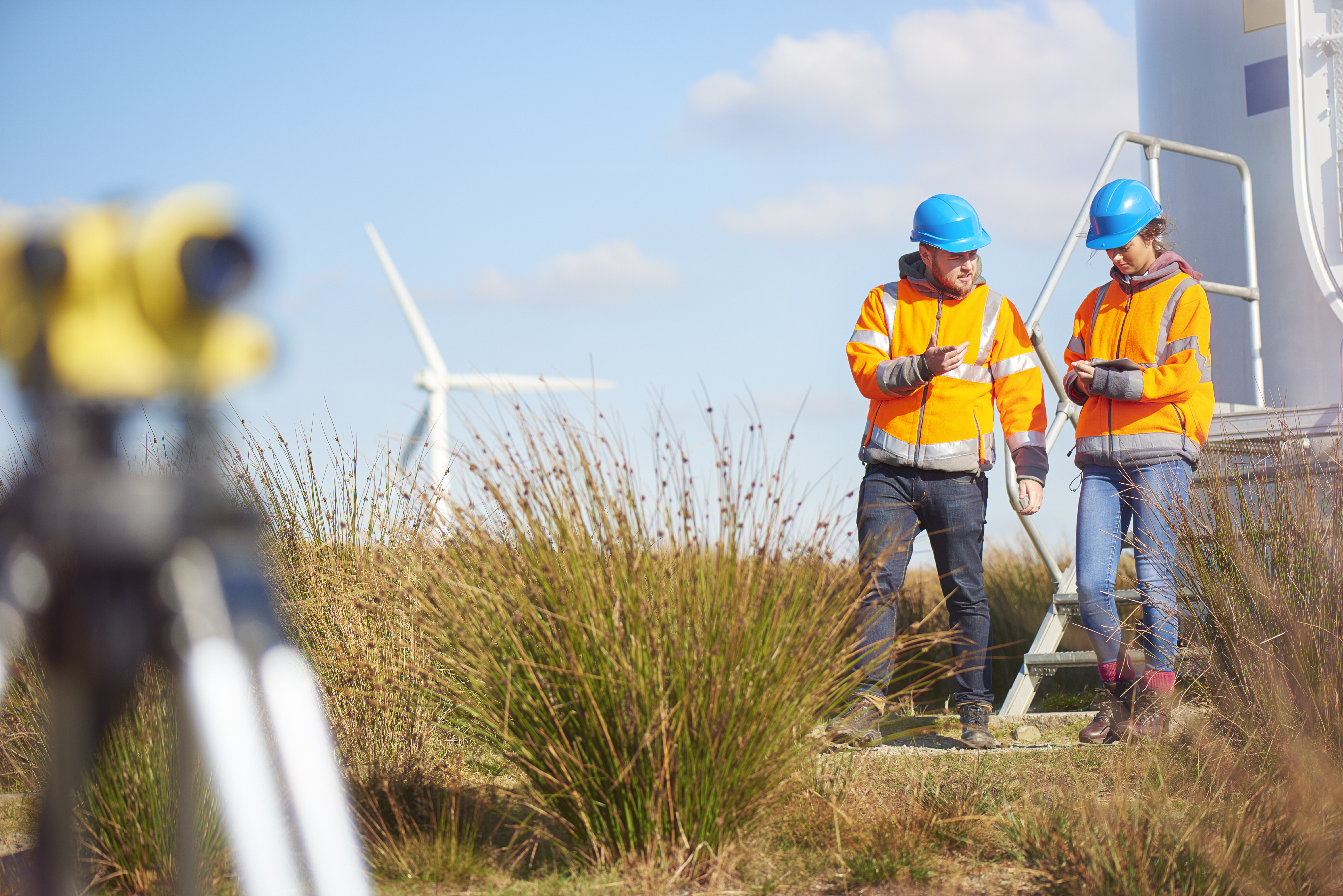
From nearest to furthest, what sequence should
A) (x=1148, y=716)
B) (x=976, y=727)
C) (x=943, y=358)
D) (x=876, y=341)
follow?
(x=1148, y=716) < (x=943, y=358) < (x=976, y=727) < (x=876, y=341)

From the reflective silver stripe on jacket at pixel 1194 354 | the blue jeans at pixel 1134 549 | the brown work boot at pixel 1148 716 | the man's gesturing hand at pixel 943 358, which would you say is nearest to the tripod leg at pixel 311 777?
the brown work boot at pixel 1148 716

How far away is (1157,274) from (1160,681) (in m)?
1.46

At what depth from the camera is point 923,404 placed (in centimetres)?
416

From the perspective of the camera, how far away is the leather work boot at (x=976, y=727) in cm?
400

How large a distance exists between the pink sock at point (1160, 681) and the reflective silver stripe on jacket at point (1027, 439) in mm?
903

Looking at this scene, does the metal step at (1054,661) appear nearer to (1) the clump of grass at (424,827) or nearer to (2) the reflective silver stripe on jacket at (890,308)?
(2) the reflective silver stripe on jacket at (890,308)

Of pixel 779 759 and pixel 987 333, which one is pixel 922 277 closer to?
pixel 987 333

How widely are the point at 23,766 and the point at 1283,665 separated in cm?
394

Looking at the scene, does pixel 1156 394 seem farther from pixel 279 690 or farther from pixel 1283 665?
pixel 279 690

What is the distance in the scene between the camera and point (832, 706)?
2682mm

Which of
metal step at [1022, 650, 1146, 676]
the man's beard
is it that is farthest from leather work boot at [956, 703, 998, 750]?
the man's beard

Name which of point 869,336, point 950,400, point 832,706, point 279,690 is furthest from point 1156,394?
point 279,690

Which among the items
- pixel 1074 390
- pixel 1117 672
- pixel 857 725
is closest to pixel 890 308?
pixel 1074 390

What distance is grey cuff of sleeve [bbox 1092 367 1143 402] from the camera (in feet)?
12.9
